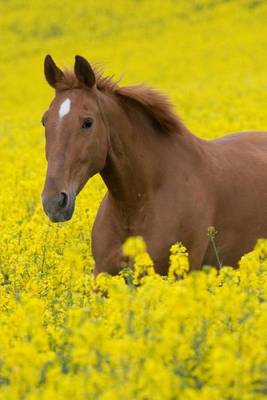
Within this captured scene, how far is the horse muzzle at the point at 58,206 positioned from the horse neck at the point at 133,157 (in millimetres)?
786

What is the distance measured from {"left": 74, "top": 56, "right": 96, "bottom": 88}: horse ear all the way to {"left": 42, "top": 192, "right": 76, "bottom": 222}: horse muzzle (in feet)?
2.94

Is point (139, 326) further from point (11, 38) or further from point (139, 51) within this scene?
point (11, 38)

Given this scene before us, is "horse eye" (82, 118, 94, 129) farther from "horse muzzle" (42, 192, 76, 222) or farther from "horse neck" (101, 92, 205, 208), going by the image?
"horse muzzle" (42, 192, 76, 222)

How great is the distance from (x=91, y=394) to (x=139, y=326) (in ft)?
1.48

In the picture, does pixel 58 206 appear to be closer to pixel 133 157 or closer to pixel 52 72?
pixel 133 157

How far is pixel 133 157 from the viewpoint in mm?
6852

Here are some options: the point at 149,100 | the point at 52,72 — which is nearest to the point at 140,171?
the point at 149,100

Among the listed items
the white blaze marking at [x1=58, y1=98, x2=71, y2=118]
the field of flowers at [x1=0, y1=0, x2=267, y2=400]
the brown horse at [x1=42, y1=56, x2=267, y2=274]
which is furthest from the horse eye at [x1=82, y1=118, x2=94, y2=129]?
the field of flowers at [x1=0, y1=0, x2=267, y2=400]

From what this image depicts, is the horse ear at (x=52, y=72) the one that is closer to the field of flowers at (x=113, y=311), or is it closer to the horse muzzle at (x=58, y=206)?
the field of flowers at (x=113, y=311)

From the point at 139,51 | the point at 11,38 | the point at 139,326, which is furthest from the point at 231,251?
the point at 11,38

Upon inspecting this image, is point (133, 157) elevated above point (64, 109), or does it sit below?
below

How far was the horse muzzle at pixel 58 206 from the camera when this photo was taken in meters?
5.99

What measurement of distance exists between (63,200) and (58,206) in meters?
0.06

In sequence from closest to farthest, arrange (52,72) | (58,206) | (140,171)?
(58,206) < (52,72) < (140,171)
